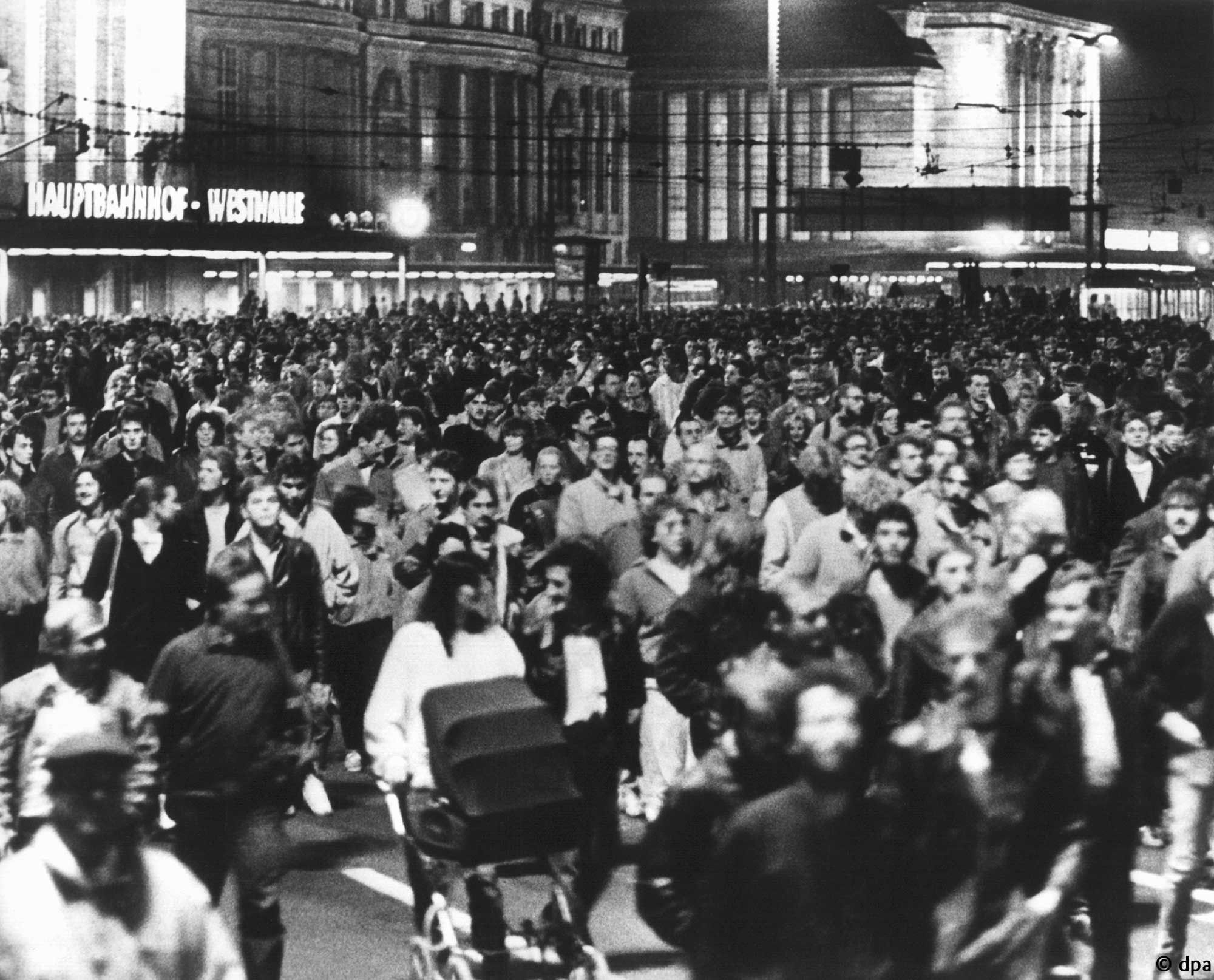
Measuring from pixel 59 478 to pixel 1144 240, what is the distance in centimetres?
12268

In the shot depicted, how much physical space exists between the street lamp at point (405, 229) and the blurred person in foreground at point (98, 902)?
40489 millimetres

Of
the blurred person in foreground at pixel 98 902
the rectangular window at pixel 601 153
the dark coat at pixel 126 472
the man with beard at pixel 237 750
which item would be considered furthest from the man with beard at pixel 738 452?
the rectangular window at pixel 601 153

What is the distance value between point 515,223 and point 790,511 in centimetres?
9396

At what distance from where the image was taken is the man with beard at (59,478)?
13.6 metres

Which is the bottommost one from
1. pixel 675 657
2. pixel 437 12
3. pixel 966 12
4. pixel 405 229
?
pixel 675 657

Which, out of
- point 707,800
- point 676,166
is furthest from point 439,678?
point 676,166

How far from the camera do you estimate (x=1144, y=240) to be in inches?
5226

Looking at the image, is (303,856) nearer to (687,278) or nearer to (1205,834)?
(1205,834)

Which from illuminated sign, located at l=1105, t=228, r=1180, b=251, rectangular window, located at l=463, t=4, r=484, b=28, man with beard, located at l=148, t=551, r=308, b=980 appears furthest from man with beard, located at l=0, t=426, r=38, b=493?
illuminated sign, located at l=1105, t=228, r=1180, b=251

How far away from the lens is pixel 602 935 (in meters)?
9.34

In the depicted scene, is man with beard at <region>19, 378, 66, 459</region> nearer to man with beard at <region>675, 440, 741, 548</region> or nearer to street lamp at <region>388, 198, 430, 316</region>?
man with beard at <region>675, 440, 741, 548</region>

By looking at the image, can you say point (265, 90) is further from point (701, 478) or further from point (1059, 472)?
point (701, 478)

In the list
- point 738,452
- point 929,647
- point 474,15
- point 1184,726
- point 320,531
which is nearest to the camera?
point 929,647

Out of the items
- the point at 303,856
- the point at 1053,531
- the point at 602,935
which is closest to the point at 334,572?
the point at 303,856
